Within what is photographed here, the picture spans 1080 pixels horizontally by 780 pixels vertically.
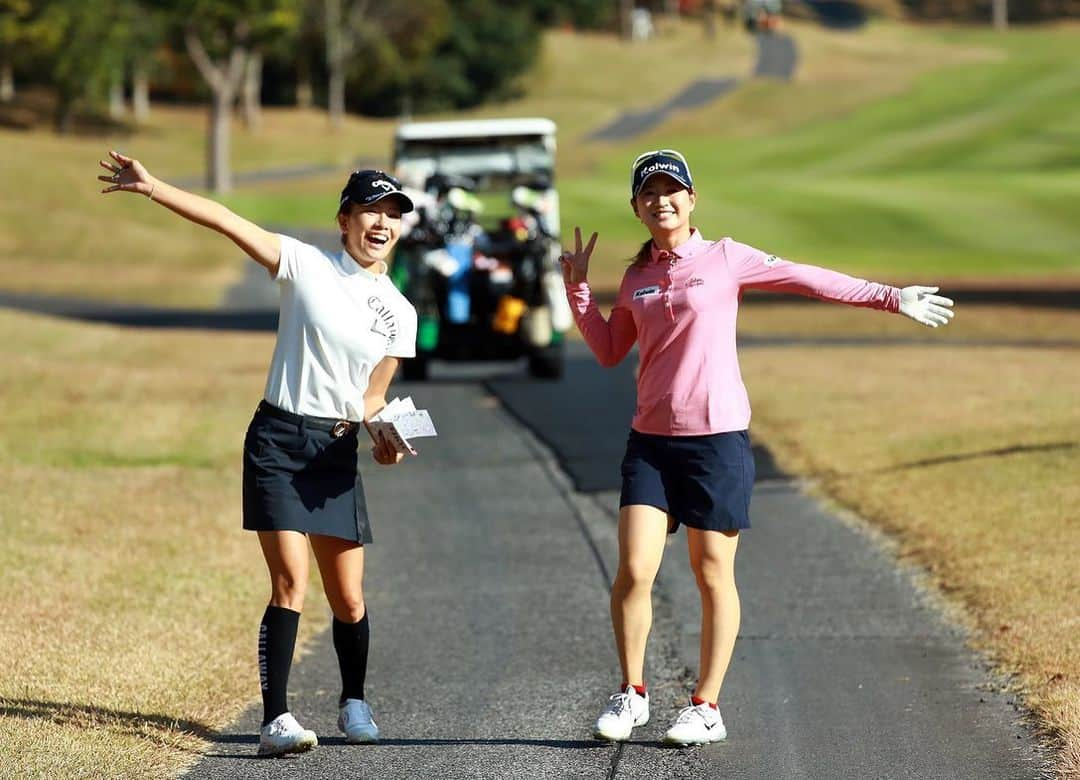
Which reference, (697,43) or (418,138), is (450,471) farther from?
(697,43)

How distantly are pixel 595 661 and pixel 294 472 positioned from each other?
2.21 meters

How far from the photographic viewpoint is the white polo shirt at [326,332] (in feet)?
21.1

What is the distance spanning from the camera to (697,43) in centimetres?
10219

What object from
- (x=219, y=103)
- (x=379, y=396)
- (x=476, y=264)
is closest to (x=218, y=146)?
(x=219, y=103)

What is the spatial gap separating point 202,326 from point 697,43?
247 feet

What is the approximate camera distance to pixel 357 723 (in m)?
6.74

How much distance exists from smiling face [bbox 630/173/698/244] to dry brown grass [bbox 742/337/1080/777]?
2238mm

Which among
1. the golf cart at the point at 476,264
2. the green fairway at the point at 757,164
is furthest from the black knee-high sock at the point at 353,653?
the golf cart at the point at 476,264

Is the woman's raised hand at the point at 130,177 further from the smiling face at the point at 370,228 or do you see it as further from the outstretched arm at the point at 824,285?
the outstretched arm at the point at 824,285

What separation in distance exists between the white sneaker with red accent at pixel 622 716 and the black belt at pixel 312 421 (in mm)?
1340

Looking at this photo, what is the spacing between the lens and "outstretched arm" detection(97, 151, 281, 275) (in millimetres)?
6164

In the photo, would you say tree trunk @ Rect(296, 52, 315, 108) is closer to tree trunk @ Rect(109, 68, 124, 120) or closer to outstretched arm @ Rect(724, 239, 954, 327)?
tree trunk @ Rect(109, 68, 124, 120)

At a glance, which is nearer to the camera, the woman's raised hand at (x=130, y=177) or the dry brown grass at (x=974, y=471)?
the woman's raised hand at (x=130, y=177)

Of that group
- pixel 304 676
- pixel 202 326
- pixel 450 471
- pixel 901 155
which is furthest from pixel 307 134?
pixel 304 676
